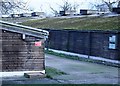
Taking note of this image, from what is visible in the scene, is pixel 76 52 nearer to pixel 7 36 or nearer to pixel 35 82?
pixel 7 36

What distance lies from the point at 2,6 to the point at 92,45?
32.9ft

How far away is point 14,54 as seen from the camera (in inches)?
636

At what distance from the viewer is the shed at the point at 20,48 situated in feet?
52.6

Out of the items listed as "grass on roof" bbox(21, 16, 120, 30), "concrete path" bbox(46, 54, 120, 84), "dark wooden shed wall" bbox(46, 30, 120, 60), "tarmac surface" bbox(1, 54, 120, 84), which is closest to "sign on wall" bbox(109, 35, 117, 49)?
"dark wooden shed wall" bbox(46, 30, 120, 60)

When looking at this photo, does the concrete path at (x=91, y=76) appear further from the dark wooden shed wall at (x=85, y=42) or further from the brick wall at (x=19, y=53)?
the dark wooden shed wall at (x=85, y=42)

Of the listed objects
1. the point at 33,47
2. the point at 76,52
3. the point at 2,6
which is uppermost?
the point at 2,6

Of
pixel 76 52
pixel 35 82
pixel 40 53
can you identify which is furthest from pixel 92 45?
pixel 35 82

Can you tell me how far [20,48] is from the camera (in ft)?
53.1

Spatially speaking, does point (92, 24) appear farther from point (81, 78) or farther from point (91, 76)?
point (81, 78)

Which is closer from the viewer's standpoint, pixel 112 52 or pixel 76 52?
pixel 112 52

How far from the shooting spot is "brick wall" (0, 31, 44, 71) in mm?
16078

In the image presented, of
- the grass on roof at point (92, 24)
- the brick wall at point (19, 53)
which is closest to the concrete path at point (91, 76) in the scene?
the brick wall at point (19, 53)

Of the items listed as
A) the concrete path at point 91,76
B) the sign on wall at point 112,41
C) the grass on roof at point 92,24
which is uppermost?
the grass on roof at point 92,24

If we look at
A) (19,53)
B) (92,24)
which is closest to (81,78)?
(19,53)
